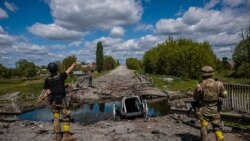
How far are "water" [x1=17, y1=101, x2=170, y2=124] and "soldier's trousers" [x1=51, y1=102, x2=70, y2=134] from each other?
8802 mm

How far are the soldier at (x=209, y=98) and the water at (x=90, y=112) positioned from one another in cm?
1053

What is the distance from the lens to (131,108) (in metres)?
16.1

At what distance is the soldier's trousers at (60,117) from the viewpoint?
797cm

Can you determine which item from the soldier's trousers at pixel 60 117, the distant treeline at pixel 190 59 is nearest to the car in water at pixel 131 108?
the soldier's trousers at pixel 60 117

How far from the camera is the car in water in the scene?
1439 cm

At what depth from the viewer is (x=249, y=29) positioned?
27719 mm

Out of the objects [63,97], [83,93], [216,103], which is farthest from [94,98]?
[216,103]

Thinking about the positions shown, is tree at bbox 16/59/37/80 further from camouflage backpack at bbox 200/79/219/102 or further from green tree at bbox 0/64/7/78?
camouflage backpack at bbox 200/79/219/102

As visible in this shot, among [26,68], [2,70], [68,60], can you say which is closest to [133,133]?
[68,60]

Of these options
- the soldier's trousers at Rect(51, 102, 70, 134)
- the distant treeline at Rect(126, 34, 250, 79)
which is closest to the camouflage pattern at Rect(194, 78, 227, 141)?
the soldier's trousers at Rect(51, 102, 70, 134)

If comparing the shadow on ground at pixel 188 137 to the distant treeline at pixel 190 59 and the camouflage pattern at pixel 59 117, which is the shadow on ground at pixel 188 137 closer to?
the camouflage pattern at pixel 59 117

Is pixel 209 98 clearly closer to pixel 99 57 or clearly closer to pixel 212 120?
pixel 212 120

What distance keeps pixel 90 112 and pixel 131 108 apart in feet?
19.0

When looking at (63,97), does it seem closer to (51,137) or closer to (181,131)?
(51,137)
